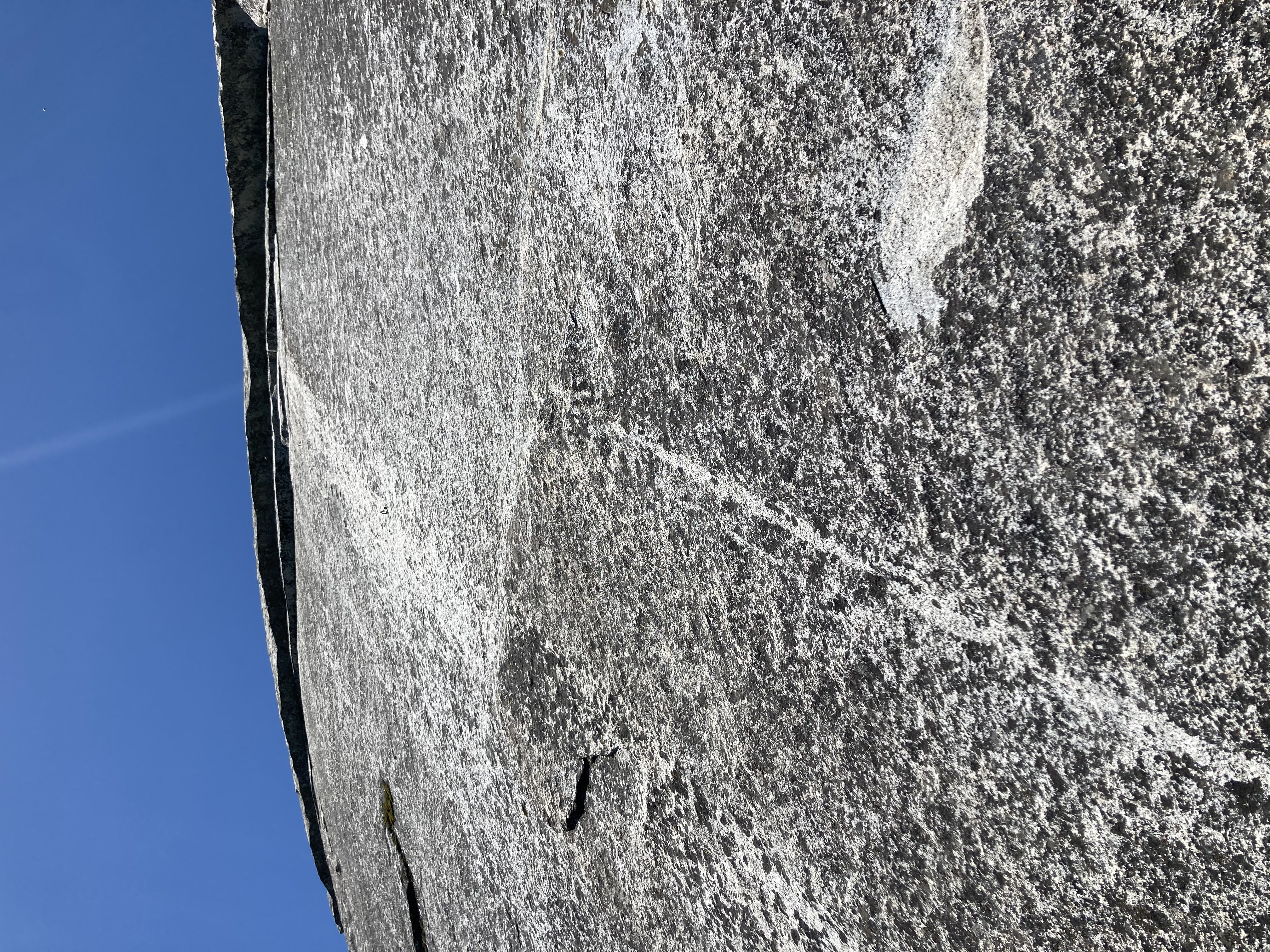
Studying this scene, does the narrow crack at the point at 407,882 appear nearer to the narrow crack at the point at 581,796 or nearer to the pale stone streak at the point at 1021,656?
the narrow crack at the point at 581,796

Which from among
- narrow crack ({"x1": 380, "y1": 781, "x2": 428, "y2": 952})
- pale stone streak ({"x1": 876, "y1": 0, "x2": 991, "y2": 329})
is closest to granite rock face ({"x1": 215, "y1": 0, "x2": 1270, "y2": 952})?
pale stone streak ({"x1": 876, "y1": 0, "x2": 991, "y2": 329})

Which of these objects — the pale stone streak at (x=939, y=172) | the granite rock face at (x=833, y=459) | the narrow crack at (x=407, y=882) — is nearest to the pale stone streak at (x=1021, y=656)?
the granite rock face at (x=833, y=459)

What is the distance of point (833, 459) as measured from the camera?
2.21 feet

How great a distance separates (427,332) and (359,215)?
0.29 meters

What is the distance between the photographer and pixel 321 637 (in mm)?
1814

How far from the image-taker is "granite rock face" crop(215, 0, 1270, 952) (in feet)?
1.64

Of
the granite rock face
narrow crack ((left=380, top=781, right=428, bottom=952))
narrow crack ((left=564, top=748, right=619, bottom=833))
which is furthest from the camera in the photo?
narrow crack ((left=380, top=781, right=428, bottom=952))

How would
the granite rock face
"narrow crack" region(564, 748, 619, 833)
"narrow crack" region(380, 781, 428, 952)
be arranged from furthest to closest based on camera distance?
"narrow crack" region(380, 781, 428, 952) < "narrow crack" region(564, 748, 619, 833) < the granite rock face

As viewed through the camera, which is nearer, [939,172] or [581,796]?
[939,172]

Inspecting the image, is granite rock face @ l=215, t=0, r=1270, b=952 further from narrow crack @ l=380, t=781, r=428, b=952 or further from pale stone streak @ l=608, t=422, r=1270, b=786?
narrow crack @ l=380, t=781, r=428, b=952

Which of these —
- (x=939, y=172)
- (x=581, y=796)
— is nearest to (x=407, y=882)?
(x=581, y=796)

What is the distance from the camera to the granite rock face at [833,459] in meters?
0.50

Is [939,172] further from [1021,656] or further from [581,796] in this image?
[581,796]

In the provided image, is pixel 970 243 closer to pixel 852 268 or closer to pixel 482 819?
pixel 852 268
